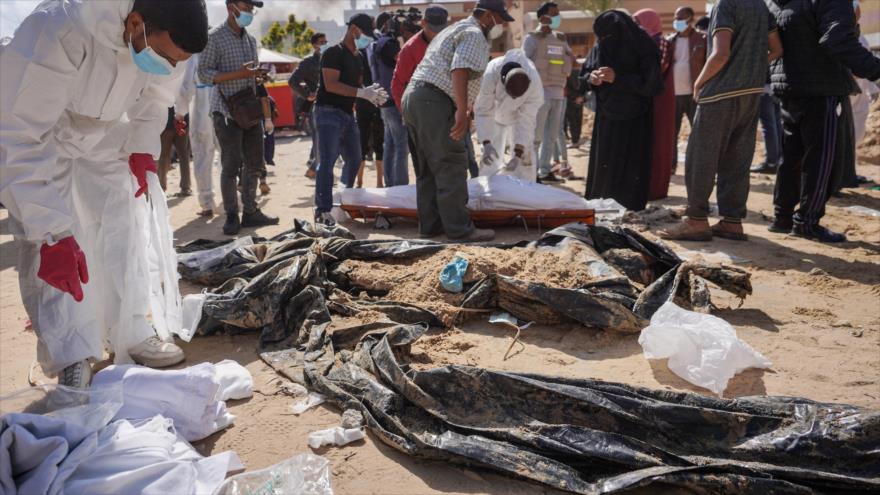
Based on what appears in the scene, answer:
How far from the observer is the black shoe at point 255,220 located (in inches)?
232

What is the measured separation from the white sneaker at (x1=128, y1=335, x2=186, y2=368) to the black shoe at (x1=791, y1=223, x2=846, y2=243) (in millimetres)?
4347

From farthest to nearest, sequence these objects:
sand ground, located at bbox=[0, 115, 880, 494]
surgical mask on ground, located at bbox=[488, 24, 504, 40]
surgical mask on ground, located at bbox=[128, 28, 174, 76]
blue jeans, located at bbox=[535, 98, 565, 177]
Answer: blue jeans, located at bbox=[535, 98, 565, 177] → surgical mask on ground, located at bbox=[488, 24, 504, 40] → surgical mask on ground, located at bbox=[128, 28, 174, 76] → sand ground, located at bbox=[0, 115, 880, 494]

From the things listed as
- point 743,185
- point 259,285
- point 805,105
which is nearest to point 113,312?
point 259,285

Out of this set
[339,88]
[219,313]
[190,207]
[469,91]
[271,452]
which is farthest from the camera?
[190,207]

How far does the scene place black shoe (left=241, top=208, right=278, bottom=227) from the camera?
589cm

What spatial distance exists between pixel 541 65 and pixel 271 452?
599 cm

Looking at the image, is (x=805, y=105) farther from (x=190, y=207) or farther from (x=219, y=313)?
→ (x=190, y=207)

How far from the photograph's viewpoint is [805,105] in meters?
4.66

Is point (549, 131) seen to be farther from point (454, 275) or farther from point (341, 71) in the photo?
point (454, 275)

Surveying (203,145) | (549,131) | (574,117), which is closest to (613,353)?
(203,145)

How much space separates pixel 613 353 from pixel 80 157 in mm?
2461

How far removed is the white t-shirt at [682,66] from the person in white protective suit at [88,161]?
19.2ft

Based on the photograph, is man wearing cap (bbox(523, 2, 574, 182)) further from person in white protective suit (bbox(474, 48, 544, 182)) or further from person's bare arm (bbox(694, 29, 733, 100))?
person's bare arm (bbox(694, 29, 733, 100))

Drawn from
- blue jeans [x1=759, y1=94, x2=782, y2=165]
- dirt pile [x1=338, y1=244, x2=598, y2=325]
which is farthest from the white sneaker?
blue jeans [x1=759, y1=94, x2=782, y2=165]
